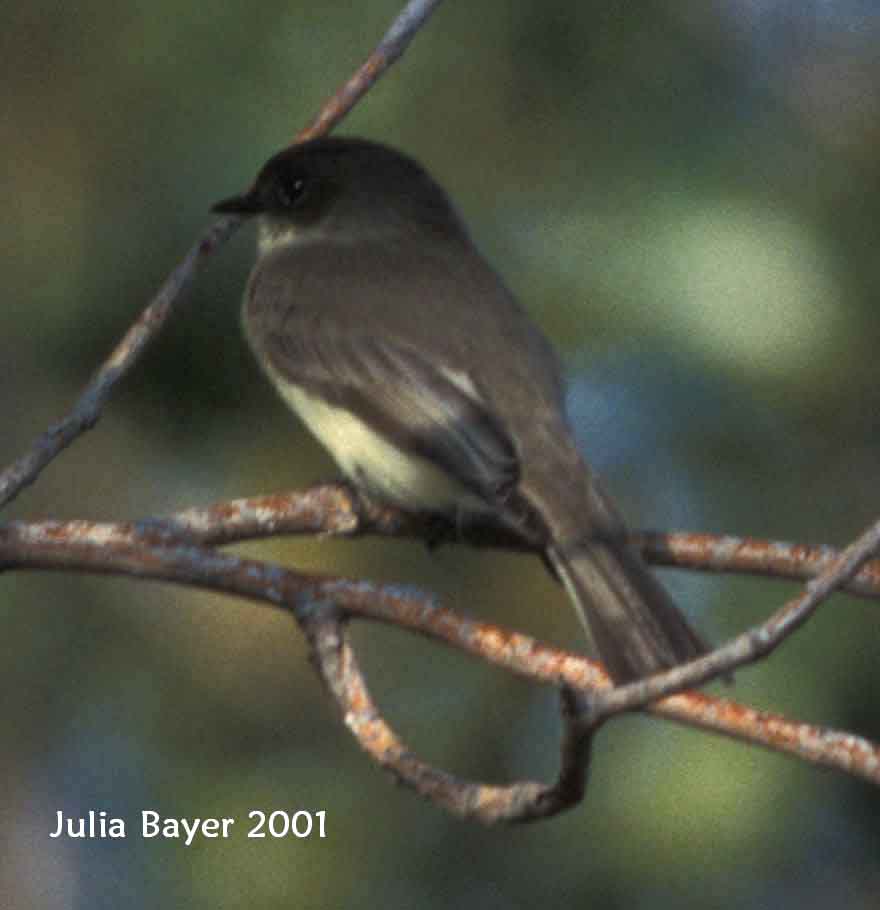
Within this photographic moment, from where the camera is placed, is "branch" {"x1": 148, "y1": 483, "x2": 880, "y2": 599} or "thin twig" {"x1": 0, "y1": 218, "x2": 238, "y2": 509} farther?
"thin twig" {"x1": 0, "y1": 218, "x2": 238, "y2": 509}

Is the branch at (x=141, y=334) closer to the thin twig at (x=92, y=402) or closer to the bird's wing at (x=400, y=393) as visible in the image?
the thin twig at (x=92, y=402)

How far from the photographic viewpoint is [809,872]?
20.0ft

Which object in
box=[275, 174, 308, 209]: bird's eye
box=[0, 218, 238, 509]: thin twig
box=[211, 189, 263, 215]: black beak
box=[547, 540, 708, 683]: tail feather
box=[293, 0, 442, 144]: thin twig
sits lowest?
box=[547, 540, 708, 683]: tail feather

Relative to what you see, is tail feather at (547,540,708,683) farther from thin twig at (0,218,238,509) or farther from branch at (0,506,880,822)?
thin twig at (0,218,238,509)

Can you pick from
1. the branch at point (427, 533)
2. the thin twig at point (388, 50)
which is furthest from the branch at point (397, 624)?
the thin twig at point (388, 50)

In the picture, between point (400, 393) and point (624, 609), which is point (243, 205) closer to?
point (400, 393)

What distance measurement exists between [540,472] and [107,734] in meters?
2.16

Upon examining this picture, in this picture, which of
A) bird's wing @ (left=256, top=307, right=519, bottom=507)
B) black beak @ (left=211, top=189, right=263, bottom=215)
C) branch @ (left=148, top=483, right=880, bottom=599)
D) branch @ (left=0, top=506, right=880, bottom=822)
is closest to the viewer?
branch @ (left=0, top=506, right=880, bottom=822)

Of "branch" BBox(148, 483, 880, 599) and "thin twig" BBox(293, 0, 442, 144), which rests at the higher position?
"thin twig" BBox(293, 0, 442, 144)

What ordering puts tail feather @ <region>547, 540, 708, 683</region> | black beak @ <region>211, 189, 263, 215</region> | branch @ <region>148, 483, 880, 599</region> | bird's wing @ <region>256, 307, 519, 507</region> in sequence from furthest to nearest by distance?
black beak @ <region>211, 189, 263, 215</region>, bird's wing @ <region>256, 307, 519, 507</region>, tail feather @ <region>547, 540, 708, 683</region>, branch @ <region>148, 483, 880, 599</region>

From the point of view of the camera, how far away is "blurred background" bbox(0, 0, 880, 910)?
584 cm

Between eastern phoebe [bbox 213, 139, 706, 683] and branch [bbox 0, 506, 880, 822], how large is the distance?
264mm

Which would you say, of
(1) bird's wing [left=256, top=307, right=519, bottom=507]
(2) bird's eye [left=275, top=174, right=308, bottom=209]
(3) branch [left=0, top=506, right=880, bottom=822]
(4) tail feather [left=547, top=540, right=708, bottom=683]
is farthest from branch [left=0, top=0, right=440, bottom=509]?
(2) bird's eye [left=275, top=174, right=308, bottom=209]

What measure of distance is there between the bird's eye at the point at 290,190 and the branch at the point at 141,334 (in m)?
1.32
